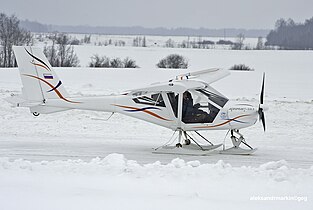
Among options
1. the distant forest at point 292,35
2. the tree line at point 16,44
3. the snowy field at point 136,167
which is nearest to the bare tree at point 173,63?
the tree line at point 16,44

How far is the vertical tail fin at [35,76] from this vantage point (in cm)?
1227

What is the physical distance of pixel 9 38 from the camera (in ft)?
190

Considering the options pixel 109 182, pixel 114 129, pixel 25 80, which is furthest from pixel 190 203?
pixel 114 129

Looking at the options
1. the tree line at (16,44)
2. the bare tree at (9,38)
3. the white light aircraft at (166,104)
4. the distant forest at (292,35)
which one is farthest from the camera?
the distant forest at (292,35)

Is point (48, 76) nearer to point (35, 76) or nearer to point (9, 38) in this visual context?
point (35, 76)

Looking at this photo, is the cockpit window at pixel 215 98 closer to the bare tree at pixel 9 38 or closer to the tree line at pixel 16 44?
the tree line at pixel 16 44

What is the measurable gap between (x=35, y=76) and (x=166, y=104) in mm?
3221

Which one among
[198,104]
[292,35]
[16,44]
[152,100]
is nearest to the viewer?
[198,104]

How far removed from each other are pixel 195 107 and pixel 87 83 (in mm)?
15386

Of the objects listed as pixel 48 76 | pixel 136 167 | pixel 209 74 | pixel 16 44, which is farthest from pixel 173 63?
pixel 136 167

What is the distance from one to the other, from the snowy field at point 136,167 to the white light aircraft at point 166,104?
2.36ft

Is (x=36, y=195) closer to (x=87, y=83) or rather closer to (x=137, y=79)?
(x=87, y=83)

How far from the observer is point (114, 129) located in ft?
50.0

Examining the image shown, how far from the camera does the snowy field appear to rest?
7.36m
